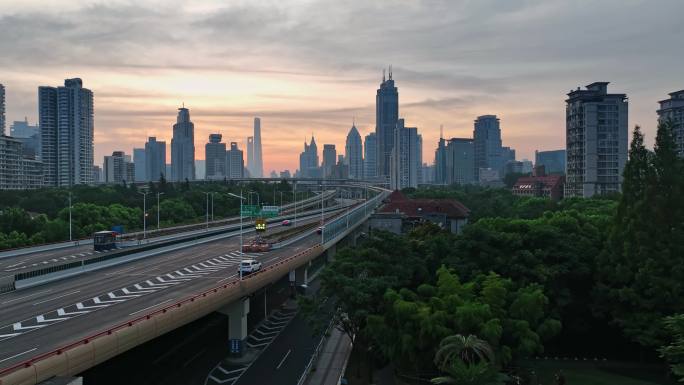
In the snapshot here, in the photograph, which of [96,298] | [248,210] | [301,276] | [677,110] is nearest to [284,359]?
[96,298]

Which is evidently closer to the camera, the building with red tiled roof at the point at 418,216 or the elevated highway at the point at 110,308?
the elevated highway at the point at 110,308

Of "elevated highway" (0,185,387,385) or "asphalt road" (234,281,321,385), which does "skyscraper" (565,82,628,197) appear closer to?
"elevated highway" (0,185,387,385)

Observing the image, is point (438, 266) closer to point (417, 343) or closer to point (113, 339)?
point (417, 343)

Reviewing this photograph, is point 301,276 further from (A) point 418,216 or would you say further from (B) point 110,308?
(B) point 110,308

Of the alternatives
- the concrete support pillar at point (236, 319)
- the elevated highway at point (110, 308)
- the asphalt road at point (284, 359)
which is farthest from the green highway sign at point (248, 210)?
the concrete support pillar at point (236, 319)

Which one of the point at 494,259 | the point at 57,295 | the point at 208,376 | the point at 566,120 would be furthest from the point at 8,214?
the point at 566,120

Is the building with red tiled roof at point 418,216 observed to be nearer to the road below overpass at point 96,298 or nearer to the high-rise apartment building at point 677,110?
the road below overpass at point 96,298
